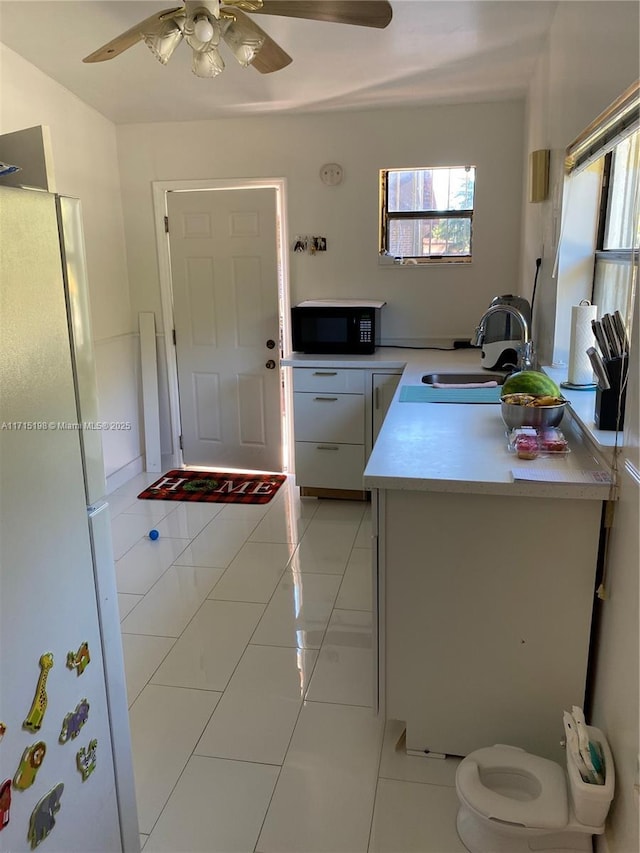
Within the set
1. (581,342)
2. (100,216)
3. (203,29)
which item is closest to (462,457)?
(581,342)

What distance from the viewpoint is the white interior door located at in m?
4.21

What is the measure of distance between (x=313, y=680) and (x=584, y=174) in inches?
85.8

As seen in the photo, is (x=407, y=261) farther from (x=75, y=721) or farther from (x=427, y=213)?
(x=75, y=721)

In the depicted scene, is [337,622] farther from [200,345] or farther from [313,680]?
[200,345]

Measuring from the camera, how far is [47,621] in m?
1.15

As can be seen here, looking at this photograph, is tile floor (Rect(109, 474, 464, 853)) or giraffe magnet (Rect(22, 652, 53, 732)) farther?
tile floor (Rect(109, 474, 464, 853))

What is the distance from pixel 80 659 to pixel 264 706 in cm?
104

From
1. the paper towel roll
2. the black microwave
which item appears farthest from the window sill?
the paper towel roll

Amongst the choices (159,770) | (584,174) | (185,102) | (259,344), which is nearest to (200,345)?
(259,344)

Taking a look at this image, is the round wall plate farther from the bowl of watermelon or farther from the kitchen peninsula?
the kitchen peninsula

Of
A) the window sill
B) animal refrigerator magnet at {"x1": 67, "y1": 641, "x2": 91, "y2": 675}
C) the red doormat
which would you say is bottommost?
the red doormat

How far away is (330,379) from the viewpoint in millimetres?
3713

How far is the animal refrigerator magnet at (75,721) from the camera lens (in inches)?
47.5

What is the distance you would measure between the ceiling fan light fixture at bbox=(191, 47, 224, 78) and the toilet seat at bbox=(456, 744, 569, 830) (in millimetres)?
2308
